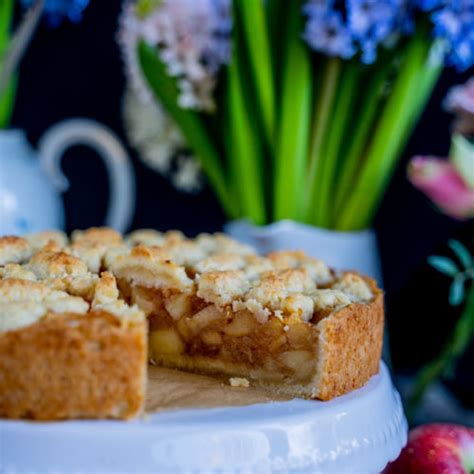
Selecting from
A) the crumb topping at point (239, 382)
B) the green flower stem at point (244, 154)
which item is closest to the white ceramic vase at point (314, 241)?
the green flower stem at point (244, 154)

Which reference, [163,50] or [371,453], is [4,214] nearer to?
[163,50]

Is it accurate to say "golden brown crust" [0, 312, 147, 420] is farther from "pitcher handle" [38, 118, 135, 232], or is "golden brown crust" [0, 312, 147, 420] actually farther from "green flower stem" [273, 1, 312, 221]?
"pitcher handle" [38, 118, 135, 232]

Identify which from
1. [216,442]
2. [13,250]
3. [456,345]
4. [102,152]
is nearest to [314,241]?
[456,345]

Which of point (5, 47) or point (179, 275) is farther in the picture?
point (5, 47)

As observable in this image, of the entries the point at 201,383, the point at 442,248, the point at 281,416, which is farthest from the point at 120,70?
the point at 281,416

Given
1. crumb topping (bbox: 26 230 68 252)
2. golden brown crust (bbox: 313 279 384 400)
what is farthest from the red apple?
crumb topping (bbox: 26 230 68 252)

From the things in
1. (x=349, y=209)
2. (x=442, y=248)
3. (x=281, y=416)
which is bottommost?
(x=442, y=248)

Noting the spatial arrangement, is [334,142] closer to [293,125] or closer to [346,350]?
[293,125]
